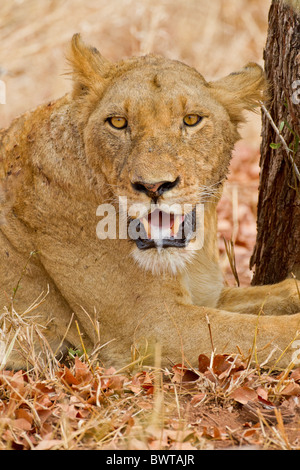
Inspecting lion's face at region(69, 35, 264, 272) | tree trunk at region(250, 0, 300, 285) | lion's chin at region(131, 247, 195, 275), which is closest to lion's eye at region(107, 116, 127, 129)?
lion's face at region(69, 35, 264, 272)

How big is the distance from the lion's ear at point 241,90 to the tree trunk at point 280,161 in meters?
0.17

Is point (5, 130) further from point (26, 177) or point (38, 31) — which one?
point (38, 31)

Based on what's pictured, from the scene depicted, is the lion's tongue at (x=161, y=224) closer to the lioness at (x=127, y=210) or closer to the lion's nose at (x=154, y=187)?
the lioness at (x=127, y=210)

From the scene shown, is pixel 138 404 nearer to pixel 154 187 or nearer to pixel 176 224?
pixel 176 224

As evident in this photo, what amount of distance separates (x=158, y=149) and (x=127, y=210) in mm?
417

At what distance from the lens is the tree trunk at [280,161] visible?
444 centimetres

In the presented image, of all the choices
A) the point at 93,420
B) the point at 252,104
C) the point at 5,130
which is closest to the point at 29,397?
the point at 93,420

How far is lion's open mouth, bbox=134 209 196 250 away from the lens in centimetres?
377

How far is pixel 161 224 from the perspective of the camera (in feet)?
12.4

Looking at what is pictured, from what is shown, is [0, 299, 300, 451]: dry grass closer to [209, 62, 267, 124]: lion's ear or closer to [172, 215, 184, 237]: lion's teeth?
[172, 215, 184, 237]: lion's teeth

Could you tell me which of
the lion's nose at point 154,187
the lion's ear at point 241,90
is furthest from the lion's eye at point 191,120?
the lion's nose at point 154,187

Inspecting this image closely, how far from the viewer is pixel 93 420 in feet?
10.6
